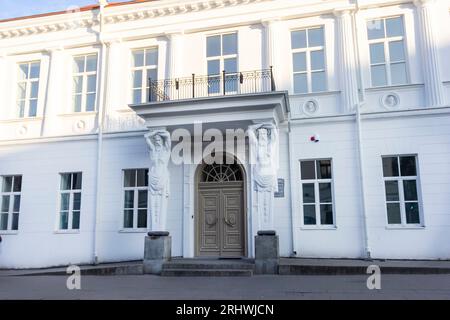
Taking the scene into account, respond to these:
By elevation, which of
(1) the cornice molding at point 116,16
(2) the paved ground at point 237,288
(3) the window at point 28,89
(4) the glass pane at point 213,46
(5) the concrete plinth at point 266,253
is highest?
(1) the cornice molding at point 116,16

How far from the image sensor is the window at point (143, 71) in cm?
1314

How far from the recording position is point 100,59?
13.7 m

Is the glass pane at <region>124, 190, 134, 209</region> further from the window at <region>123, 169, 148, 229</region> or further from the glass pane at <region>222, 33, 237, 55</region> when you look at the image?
the glass pane at <region>222, 33, 237, 55</region>

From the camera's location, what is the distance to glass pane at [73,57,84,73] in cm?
1411

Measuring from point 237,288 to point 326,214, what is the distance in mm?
4445

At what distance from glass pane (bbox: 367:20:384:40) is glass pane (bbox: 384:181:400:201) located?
14.2 feet

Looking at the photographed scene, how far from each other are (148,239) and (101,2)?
27.8ft

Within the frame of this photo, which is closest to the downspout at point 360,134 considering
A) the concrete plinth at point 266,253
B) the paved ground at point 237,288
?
the paved ground at point 237,288

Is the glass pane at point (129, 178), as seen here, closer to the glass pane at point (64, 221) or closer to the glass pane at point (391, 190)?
the glass pane at point (64, 221)

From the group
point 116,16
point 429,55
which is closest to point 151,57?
point 116,16

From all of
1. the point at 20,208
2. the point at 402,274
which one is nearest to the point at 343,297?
the point at 402,274

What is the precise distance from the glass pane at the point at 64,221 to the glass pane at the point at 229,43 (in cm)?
737

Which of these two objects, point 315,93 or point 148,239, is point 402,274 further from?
point 148,239
